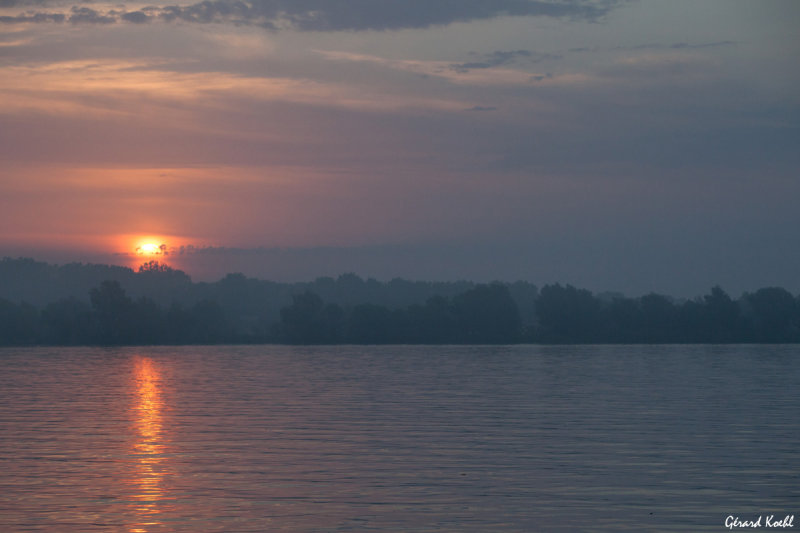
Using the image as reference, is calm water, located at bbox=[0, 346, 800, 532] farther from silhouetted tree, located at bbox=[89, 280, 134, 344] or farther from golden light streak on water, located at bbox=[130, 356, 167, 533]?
silhouetted tree, located at bbox=[89, 280, 134, 344]

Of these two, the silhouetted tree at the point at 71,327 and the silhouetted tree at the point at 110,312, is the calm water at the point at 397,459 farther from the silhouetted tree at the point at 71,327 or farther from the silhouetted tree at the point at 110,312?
the silhouetted tree at the point at 71,327

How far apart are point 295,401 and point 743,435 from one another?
29585 millimetres

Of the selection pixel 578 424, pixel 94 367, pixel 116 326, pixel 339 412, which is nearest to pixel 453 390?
pixel 339 412

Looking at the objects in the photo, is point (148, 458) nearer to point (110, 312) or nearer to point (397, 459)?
point (397, 459)

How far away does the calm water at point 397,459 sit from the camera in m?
25.5

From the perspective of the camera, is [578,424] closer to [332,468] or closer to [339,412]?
[339,412]

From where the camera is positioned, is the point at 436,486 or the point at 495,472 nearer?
the point at 436,486

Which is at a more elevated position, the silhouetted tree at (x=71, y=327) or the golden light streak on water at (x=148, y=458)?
the silhouetted tree at (x=71, y=327)

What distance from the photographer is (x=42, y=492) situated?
28578mm

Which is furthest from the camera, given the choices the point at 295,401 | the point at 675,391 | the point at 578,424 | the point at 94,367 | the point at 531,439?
the point at 94,367

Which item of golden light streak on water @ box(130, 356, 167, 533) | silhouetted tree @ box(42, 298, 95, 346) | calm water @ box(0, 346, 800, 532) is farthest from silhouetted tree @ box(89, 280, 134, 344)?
golden light streak on water @ box(130, 356, 167, 533)

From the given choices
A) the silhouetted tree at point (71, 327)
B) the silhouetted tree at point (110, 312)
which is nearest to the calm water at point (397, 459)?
the silhouetted tree at point (110, 312)

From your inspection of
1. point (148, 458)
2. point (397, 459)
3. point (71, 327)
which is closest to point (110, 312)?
point (71, 327)

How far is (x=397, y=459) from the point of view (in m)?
35.1
